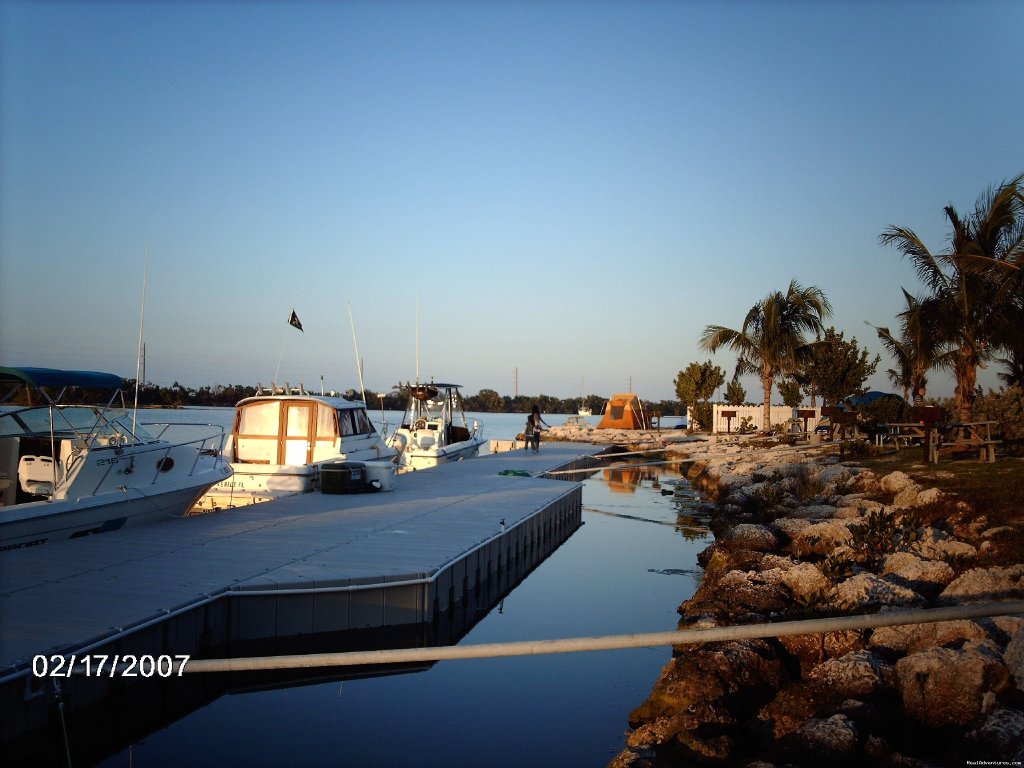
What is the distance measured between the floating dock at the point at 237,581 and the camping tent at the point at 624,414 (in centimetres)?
3932

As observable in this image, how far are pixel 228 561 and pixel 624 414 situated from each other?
152 feet

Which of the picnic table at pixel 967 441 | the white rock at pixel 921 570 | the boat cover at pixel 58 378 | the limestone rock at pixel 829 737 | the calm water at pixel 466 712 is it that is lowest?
the calm water at pixel 466 712

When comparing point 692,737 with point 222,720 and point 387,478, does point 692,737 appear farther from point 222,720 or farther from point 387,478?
point 387,478

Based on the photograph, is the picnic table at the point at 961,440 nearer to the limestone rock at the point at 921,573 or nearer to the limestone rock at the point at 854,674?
the limestone rock at the point at 921,573

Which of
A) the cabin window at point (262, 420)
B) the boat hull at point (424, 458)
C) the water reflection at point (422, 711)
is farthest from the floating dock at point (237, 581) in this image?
the boat hull at point (424, 458)

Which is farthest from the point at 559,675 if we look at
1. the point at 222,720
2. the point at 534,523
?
the point at 534,523

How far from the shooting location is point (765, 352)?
3438cm

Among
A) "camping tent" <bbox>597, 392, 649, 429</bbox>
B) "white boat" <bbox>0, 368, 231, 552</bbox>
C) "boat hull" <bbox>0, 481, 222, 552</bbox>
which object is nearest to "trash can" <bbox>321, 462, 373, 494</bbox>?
"boat hull" <bbox>0, 481, 222, 552</bbox>

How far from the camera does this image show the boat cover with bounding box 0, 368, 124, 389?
35.8 feet

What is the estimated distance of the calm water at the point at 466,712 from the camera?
7340mm

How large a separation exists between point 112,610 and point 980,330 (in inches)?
746

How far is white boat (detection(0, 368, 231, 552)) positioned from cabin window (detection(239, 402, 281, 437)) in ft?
19.4

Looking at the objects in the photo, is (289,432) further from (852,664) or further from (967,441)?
(967,441)

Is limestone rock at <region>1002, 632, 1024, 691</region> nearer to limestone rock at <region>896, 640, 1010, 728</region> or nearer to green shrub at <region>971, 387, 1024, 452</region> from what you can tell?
limestone rock at <region>896, 640, 1010, 728</region>
